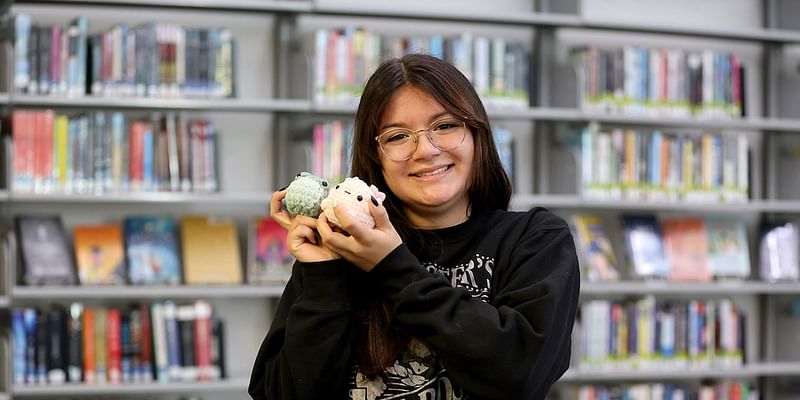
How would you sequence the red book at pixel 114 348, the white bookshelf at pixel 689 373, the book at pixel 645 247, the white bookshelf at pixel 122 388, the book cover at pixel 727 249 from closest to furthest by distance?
the white bookshelf at pixel 122 388, the red book at pixel 114 348, the white bookshelf at pixel 689 373, the book at pixel 645 247, the book cover at pixel 727 249

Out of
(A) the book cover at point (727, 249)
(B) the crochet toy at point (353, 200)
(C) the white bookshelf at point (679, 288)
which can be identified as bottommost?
(C) the white bookshelf at point (679, 288)

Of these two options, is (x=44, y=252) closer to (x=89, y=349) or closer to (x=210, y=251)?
(x=89, y=349)

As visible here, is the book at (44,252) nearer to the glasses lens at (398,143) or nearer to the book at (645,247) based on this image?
the book at (645,247)

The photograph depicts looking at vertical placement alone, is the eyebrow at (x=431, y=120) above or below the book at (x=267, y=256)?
above

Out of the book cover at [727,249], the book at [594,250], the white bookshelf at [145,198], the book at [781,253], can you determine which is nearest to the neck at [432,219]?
the white bookshelf at [145,198]

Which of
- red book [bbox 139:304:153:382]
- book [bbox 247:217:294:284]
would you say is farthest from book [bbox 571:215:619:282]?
red book [bbox 139:304:153:382]

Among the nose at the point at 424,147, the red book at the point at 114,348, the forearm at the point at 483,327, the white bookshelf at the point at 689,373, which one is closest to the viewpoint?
the forearm at the point at 483,327

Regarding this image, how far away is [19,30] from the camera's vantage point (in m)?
3.47

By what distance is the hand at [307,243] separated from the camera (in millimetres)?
1169

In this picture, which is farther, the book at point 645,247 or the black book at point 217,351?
the book at point 645,247

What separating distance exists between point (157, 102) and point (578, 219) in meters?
1.61

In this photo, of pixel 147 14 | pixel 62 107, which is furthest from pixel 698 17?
pixel 62 107

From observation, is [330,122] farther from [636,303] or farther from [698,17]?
[698,17]

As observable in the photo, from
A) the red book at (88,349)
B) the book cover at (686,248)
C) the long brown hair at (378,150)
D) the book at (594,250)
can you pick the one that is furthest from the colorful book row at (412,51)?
the long brown hair at (378,150)
